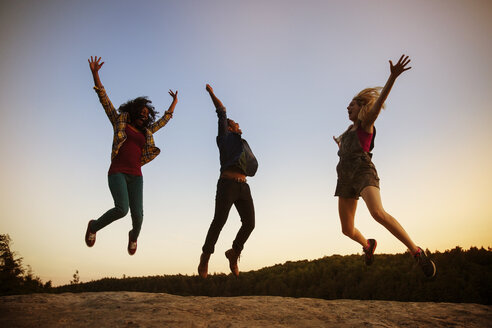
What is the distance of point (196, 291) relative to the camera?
51.0 feet

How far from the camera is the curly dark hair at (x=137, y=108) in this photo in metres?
5.65

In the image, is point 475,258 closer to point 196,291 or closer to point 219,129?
point 219,129

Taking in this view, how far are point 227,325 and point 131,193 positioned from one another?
8.52 ft

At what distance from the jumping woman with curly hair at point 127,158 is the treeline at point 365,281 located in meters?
4.29

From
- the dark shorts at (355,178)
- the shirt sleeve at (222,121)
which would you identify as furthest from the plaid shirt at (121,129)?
the dark shorts at (355,178)

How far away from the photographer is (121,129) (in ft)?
17.0

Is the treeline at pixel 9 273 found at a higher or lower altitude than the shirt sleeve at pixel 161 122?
lower

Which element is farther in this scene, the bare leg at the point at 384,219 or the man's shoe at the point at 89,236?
the man's shoe at the point at 89,236

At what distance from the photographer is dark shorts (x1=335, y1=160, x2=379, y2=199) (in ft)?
15.7

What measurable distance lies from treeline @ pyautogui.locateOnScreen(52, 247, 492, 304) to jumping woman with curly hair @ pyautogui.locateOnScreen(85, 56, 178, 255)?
169 inches

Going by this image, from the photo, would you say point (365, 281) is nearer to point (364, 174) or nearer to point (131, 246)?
point (364, 174)

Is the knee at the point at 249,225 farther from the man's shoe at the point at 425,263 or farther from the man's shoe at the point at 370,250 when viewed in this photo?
the man's shoe at the point at 425,263

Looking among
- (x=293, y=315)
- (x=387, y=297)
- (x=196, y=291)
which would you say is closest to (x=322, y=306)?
(x=293, y=315)

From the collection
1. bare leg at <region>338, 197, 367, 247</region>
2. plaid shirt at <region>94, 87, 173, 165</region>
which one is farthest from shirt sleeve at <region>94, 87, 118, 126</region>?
bare leg at <region>338, 197, 367, 247</region>
